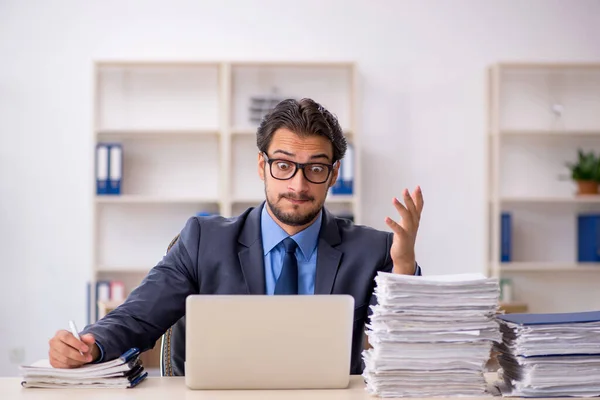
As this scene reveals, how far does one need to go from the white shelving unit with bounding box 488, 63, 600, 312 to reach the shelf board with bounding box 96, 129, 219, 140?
5.88ft

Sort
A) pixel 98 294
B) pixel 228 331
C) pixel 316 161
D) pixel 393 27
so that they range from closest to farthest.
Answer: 1. pixel 228 331
2. pixel 316 161
3. pixel 98 294
4. pixel 393 27

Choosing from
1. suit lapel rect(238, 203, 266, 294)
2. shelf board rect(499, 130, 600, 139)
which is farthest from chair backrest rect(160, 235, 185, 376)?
shelf board rect(499, 130, 600, 139)

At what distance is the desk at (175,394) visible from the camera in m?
1.52

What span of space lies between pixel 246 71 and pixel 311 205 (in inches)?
106

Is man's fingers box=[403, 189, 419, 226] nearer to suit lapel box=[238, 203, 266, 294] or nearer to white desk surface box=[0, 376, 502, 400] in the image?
white desk surface box=[0, 376, 502, 400]

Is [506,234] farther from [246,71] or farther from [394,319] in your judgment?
[394,319]

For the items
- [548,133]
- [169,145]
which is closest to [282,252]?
[169,145]

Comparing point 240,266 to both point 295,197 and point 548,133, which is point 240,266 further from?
point 548,133

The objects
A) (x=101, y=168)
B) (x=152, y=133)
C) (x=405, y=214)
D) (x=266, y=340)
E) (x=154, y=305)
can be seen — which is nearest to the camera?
(x=266, y=340)

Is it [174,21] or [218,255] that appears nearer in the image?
[218,255]

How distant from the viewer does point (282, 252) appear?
222cm

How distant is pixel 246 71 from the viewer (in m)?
4.72

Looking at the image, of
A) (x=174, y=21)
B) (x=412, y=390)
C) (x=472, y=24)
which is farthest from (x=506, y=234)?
(x=412, y=390)

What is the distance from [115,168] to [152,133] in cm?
A: 29
